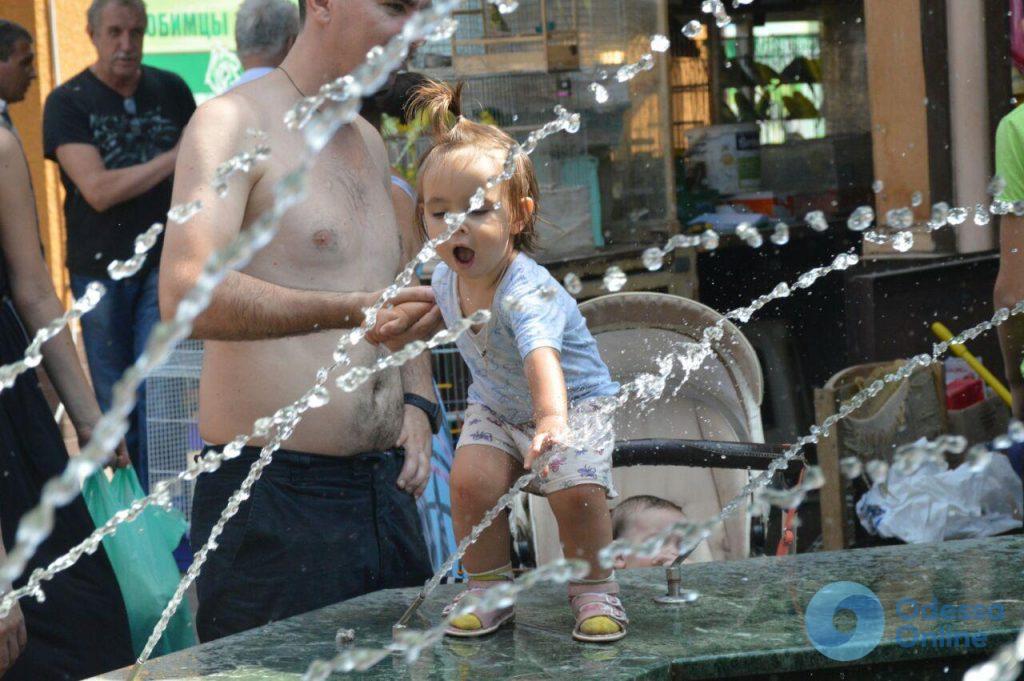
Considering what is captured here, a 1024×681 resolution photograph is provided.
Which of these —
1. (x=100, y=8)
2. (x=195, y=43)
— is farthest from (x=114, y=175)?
(x=195, y=43)

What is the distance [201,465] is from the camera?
2.73 metres

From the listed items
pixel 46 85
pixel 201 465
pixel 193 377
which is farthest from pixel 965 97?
pixel 46 85

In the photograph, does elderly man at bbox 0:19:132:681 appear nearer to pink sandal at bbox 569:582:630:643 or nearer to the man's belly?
the man's belly

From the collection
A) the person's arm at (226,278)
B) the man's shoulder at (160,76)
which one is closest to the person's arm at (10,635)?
the person's arm at (226,278)

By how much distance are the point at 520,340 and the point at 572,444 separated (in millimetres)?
204

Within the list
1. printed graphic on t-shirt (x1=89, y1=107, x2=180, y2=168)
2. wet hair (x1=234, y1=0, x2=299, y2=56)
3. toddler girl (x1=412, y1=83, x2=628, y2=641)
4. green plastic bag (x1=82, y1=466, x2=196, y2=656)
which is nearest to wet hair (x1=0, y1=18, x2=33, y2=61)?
printed graphic on t-shirt (x1=89, y1=107, x2=180, y2=168)

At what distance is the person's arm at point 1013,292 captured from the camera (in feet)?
12.4

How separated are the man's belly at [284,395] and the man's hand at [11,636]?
1.71 feet

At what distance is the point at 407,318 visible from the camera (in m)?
2.62

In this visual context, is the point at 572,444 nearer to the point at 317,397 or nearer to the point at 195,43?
the point at 317,397

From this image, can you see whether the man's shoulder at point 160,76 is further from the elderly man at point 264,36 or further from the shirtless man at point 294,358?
the shirtless man at point 294,358

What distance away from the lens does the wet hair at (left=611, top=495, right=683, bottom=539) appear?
3.77 meters

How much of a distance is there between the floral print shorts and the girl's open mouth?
294 millimetres

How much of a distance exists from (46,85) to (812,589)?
6451 millimetres
